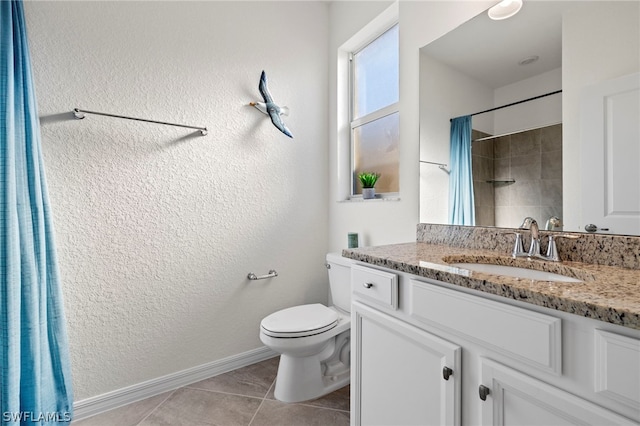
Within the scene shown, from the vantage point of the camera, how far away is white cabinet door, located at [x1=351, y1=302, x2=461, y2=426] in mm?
809

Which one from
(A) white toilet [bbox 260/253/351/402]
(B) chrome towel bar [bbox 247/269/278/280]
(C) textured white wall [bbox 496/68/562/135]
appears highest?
(C) textured white wall [bbox 496/68/562/135]

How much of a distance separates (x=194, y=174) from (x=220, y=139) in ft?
0.92

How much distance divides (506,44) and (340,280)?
4.80 feet

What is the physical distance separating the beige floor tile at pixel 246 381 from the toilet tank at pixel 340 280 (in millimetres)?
626

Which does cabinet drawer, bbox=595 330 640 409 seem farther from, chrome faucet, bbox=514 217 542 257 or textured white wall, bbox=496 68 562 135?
textured white wall, bbox=496 68 562 135

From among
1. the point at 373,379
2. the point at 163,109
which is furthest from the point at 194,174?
the point at 373,379

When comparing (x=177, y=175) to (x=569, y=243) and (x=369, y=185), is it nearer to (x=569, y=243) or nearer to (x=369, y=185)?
(x=369, y=185)

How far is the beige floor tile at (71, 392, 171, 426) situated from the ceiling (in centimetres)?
232

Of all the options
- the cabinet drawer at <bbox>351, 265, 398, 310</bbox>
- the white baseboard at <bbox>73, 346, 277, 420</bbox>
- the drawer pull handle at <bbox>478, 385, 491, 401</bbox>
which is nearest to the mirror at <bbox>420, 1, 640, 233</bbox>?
the cabinet drawer at <bbox>351, 265, 398, 310</bbox>

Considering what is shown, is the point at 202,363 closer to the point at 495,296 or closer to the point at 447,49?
the point at 495,296

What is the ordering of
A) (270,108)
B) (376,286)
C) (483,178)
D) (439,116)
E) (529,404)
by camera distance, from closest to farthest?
(529,404)
(376,286)
(483,178)
(439,116)
(270,108)

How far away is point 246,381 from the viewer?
1.78 meters

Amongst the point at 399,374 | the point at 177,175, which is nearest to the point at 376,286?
the point at 399,374

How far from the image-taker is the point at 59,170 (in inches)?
55.3
